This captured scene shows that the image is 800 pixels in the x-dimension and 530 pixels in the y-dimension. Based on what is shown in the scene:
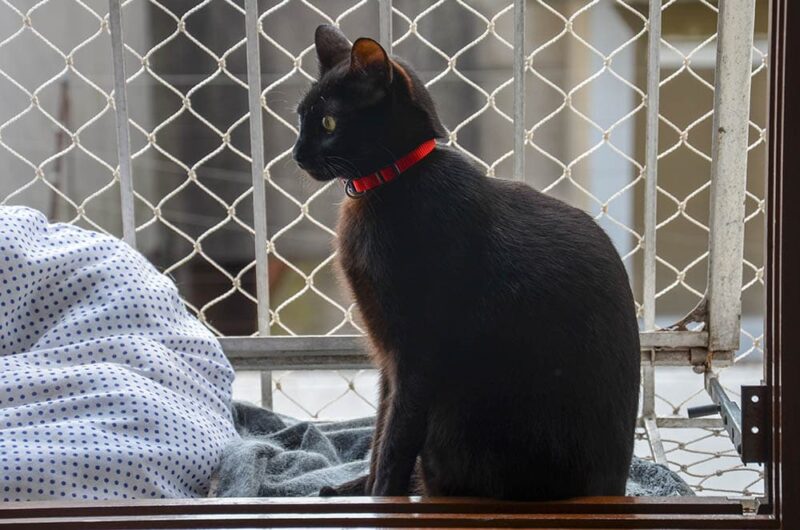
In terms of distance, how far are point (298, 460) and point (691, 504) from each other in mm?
628

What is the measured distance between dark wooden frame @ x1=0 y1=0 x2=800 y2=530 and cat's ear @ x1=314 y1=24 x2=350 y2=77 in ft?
1.68

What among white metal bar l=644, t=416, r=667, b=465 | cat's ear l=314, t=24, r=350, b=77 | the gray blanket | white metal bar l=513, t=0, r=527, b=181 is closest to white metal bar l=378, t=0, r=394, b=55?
white metal bar l=513, t=0, r=527, b=181

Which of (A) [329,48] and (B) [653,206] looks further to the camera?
(B) [653,206]

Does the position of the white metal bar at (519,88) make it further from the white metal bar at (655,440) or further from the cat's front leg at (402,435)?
the cat's front leg at (402,435)

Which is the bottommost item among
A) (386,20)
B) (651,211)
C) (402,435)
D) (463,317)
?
(402,435)

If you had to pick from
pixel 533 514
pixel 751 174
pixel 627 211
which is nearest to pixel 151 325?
pixel 533 514

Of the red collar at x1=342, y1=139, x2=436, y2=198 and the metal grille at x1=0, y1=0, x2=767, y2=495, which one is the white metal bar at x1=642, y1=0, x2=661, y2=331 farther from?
the red collar at x1=342, y1=139, x2=436, y2=198

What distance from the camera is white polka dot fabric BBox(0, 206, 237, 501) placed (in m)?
1.09

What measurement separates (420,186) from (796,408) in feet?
1.49

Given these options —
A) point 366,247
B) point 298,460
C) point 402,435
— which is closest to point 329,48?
point 366,247

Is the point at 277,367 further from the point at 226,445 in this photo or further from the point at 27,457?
the point at 27,457

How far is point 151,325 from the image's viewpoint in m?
1.32

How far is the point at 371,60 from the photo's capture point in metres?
1.00

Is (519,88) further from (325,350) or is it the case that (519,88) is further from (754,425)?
(754,425)
